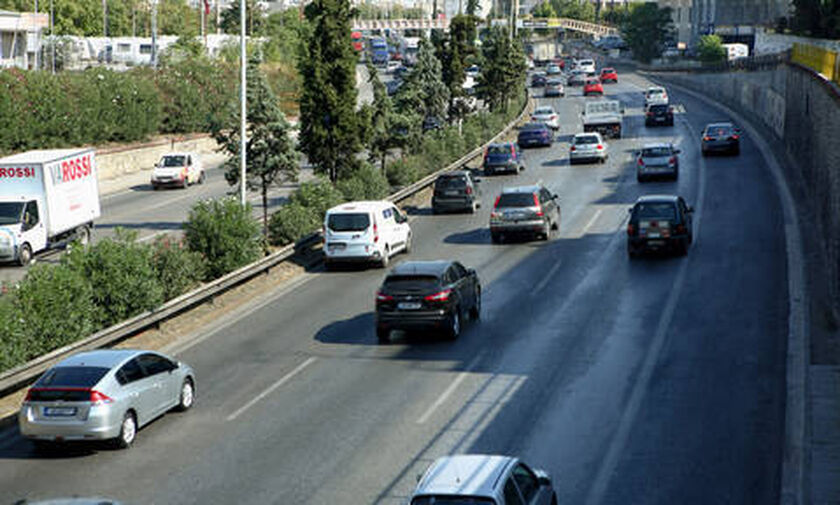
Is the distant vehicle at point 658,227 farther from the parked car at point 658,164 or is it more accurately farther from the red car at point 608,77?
the red car at point 608,77

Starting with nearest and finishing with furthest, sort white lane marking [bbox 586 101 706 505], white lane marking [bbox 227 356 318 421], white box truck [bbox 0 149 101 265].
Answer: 1. white lane marking [bbox 586 101 706 505]
2. white lane marking [bbox 227 356 318 421]
3. white box truck [bbox 0 149 101 265]

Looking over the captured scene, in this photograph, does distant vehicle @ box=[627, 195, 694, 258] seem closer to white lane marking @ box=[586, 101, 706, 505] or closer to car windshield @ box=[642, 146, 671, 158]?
white lane marking @ box=[586, 101, 706, 505]

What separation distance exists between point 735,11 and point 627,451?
136 metres

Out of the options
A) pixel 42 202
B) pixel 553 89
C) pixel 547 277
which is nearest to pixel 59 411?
pixel 547 277

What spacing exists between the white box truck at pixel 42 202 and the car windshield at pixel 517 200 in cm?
1474

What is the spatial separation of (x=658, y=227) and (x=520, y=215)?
5.15 m

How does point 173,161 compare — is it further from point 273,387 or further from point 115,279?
point 273,387

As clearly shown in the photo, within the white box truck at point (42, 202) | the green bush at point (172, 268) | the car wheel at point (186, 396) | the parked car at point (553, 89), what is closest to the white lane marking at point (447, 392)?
the car wheel at point (186, 396)

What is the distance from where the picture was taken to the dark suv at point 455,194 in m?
44.8

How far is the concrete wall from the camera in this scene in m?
61.8

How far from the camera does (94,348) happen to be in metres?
23.8

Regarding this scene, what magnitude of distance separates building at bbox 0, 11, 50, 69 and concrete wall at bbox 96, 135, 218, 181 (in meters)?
23.9

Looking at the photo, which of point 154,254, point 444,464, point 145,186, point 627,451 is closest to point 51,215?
point 154,254

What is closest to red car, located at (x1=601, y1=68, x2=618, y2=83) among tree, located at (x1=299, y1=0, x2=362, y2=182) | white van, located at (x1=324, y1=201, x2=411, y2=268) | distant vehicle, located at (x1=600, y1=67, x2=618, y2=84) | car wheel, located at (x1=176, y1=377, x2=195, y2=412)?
distant vehicle, located at (x1=600, y1=67, x2=618, y2=84)
